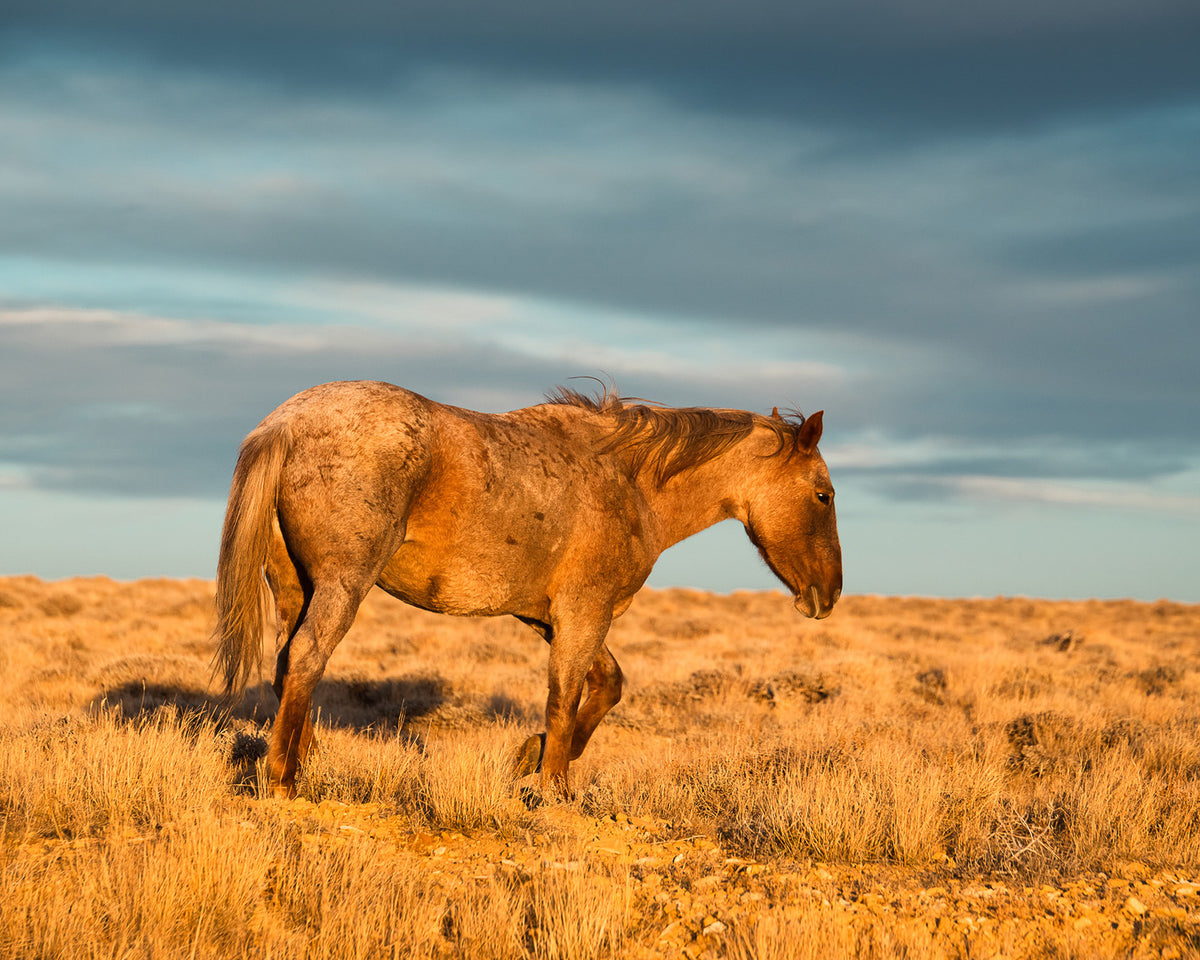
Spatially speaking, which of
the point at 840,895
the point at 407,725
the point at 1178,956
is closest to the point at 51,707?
the point at 407,725

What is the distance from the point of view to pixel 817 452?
25.3ft

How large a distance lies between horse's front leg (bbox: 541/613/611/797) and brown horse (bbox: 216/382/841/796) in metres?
0.01

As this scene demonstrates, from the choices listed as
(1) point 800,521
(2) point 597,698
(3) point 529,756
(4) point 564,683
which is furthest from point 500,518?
(1) point 800,521

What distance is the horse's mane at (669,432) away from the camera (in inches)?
289

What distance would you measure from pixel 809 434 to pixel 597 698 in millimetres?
2575

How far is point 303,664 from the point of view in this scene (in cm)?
552

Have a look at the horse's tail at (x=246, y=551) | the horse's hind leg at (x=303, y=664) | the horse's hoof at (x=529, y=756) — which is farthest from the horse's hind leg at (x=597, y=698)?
the horse's tail at (x=246, y=551)

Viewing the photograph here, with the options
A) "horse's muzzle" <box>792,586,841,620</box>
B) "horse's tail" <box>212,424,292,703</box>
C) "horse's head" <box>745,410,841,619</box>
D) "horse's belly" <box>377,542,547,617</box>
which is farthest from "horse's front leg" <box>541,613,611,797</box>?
"horse's tail" <box>212,424,292,703</box>

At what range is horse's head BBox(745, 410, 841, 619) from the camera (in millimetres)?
7594

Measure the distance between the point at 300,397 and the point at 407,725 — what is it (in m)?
6.55

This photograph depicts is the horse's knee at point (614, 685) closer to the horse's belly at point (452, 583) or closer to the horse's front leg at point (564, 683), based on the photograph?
the horse's front leg at point (564, 683)

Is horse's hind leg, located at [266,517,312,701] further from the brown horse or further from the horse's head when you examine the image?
the horse's head

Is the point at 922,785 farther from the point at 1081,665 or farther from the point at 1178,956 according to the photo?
the point at 1081,665

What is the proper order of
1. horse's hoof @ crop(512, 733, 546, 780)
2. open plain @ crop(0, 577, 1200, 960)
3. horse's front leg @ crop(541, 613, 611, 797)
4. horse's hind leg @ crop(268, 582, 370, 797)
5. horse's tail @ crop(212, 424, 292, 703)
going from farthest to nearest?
horse's hoof @ crop(512, 733, 546, 780), horse's front leg @ crop(541, 613, 611, 797), horse's tail @ crop(212, 424, 292, 703), horse's hind leg @ crop(268, 582, 370, 797), open plain @ crop(0, 577, 1200, 960)
